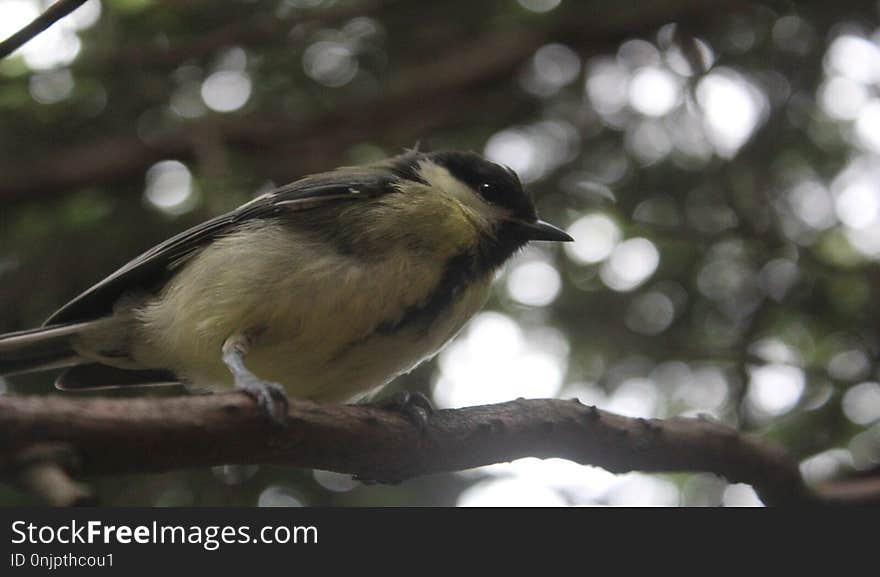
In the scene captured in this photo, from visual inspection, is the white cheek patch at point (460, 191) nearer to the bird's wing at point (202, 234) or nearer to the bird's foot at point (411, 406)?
the bird's wing at point (202, 234)

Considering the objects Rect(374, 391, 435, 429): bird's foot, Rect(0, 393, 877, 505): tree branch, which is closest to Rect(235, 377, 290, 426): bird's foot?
Rect(0, 393, 877, 505): tree branch

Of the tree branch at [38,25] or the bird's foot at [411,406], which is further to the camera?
the bird's foot at [411,406]

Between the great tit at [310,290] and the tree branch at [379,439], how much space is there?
1.61ft

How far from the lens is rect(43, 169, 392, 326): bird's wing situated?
3.23 metres

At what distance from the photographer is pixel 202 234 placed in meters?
3.35

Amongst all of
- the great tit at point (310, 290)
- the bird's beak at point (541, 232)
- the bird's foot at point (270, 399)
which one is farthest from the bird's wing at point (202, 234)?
the bird's foot at point (270, 399)

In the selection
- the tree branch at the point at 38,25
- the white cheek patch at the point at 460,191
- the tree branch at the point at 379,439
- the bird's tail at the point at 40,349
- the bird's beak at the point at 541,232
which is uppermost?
the white cheek patch at the point at 460,191

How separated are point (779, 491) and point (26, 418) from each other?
200 centimetres

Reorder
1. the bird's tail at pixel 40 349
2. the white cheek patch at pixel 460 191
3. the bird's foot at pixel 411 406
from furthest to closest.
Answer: the white cheek patch at pixel 460 191
the bird's tail at pixel 40 349
the bird's foot at pixel 411 406

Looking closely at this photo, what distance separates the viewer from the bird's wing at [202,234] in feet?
10.6

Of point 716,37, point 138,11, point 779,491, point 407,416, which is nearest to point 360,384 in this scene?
point 407,416

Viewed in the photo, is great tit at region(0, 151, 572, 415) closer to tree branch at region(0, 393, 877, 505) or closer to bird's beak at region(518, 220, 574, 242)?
bird's beak at region(518, 220, 574, 242)

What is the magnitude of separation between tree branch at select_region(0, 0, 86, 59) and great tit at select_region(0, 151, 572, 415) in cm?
102

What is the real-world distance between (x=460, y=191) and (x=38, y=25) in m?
1.72
